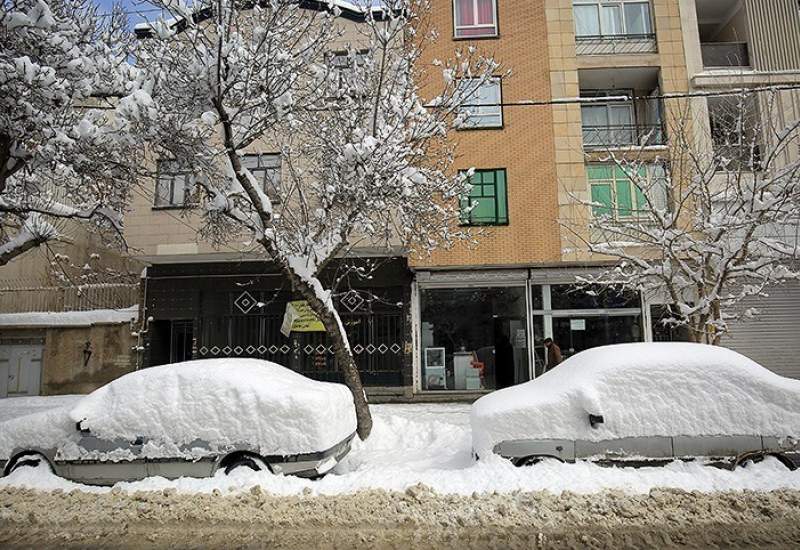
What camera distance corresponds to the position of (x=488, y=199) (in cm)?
1490

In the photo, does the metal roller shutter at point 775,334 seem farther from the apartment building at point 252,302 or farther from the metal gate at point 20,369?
the metal gate at point 20,369

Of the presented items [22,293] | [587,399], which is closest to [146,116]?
[587,399]

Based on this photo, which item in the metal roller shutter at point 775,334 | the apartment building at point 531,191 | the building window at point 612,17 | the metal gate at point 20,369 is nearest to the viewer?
the apartment building at point 531,191

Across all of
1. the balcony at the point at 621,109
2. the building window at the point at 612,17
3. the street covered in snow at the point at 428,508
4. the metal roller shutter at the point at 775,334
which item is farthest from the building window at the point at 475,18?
the street covered in snow at the point at 428,508

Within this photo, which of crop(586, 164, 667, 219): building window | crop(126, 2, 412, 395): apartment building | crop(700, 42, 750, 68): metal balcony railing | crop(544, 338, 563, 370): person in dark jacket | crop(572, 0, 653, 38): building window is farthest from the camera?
crop(572, 0, 653, 38): building window

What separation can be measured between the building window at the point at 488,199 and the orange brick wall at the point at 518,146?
0.68 feet

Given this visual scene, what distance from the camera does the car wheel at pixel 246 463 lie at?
596cm

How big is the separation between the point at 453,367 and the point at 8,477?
10738 mm

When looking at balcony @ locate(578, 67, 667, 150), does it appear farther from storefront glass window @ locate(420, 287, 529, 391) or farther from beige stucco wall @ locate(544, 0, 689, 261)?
storefront glass window @ locate(420, 287, 529, 391)

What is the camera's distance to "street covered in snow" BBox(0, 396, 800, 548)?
451 centimetres

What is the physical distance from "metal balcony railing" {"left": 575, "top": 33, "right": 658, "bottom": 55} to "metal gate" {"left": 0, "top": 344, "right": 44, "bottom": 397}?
16.9m

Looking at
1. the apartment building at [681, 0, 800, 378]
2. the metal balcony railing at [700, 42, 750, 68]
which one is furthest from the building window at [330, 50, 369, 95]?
the metal balcony railing at [700, 42, 750, 68]

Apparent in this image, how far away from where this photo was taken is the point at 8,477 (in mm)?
6078

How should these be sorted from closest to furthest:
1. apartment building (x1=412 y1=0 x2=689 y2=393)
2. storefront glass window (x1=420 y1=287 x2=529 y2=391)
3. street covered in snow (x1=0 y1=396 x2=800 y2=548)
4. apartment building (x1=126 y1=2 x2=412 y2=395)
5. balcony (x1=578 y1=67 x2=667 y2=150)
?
street covered in snow (x1=0 y1=396 x2=800 y2=548)
apartment building (x1=412 y1=0 x2=689 y2=393)
apartment building (x1=126 y1=2 x2=412 y2=395)
storefront glass window (x1=420 y1=287 x2=529 y2=391)
balcony (x1=578 y1=67 x2=667 y2=150)
